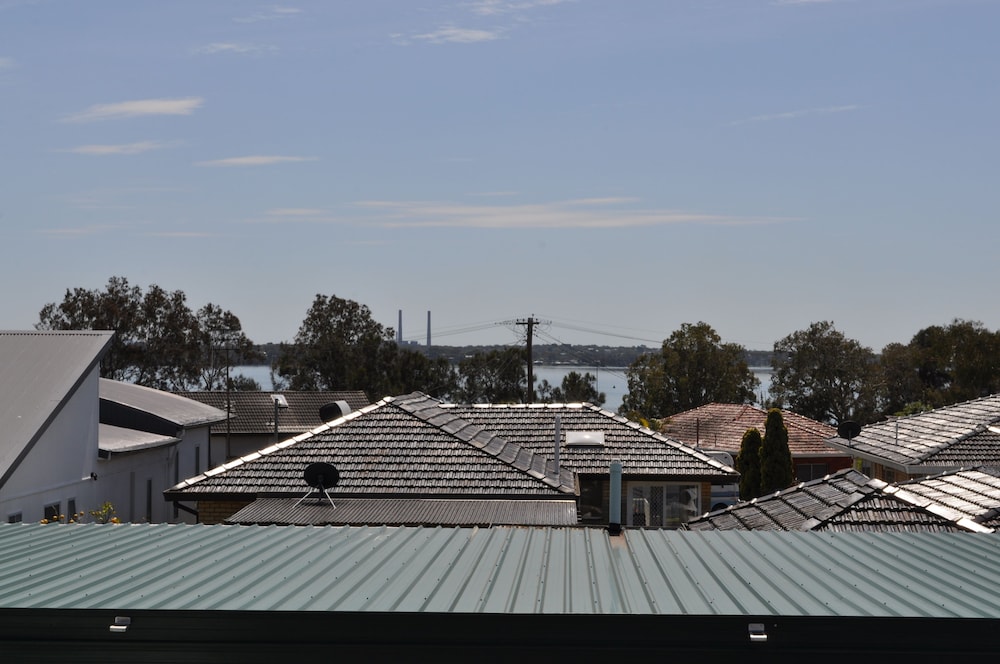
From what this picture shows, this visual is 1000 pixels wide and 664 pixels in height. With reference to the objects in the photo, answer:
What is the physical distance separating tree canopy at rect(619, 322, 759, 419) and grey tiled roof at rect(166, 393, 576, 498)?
2196 inches

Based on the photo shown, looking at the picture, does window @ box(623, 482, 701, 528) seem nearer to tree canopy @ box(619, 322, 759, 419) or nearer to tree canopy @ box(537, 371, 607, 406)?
tree canopy @ box(619, 322, 759, 419)

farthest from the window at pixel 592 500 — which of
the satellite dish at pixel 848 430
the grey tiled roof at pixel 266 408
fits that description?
the grey tiled roof at pixel 266 408

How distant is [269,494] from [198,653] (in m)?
11.9

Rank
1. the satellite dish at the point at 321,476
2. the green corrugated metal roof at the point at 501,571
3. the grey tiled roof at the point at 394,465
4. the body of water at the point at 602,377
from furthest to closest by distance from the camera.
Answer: the body of water at the point at 602,377, the grey tiled roof at the point at 394,465, the satellite dish at the point at 321,476, the green corrugated metal roof at the point at 501,571

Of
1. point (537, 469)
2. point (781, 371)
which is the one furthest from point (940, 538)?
point (781, 371)

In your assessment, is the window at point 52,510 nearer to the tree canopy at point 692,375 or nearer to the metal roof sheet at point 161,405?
the metal roof sheet at point 161,405

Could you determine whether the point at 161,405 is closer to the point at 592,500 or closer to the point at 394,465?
the point at 592,500

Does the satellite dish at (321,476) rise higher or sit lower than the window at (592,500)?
higher

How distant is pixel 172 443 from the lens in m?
34.3

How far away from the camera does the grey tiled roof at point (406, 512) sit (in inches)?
651

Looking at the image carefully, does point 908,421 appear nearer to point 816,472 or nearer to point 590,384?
point 816,472

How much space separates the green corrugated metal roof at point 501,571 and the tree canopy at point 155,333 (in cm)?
6665

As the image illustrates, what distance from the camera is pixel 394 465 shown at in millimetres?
20219

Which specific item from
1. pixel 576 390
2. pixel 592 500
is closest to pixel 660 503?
pixel 592 500
